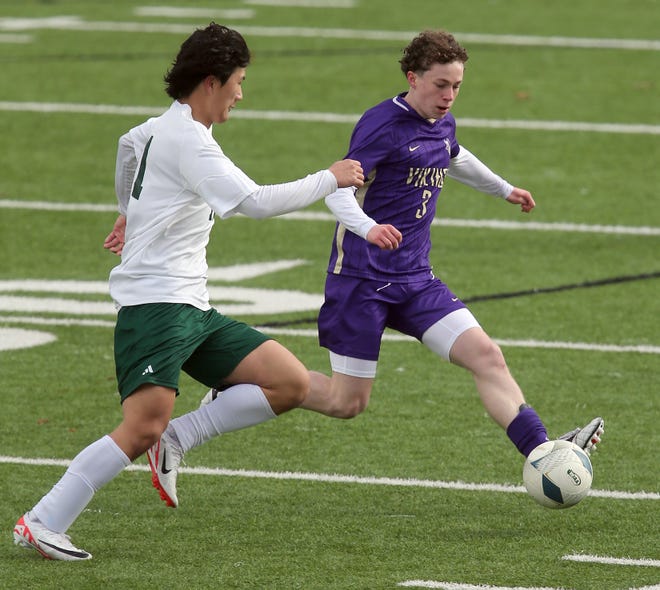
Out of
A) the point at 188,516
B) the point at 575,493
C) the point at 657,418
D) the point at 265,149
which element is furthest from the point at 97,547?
the point at 265,149

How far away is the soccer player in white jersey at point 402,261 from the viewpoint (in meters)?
6.24

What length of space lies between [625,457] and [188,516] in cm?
195

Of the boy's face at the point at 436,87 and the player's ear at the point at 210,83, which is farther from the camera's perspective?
the boy's face at the point at 436,87

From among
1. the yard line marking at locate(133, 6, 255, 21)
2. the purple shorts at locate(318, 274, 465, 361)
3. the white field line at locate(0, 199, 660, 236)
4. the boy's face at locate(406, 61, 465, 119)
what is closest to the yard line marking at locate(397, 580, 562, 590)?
the purple shorts at locate(318, 274, 465, 361)

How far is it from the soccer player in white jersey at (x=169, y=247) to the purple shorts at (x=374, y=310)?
34.6 inches

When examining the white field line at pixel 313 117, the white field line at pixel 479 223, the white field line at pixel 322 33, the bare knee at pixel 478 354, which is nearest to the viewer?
the bare knee at pixel 478 354

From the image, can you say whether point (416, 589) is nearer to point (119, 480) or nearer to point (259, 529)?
point (259, 529)

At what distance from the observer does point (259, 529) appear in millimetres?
5902

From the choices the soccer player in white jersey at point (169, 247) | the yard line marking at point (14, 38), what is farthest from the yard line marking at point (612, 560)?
the yard line marking at point (14, 38)

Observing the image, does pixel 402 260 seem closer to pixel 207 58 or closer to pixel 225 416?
pixel 225 416

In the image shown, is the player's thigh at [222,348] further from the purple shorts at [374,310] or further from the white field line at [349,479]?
the white field line at [349,479]

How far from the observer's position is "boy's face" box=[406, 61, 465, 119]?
626cm

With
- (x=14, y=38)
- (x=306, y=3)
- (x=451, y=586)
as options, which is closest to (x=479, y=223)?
(x=451, y=586)

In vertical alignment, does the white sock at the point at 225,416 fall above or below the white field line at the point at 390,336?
above
